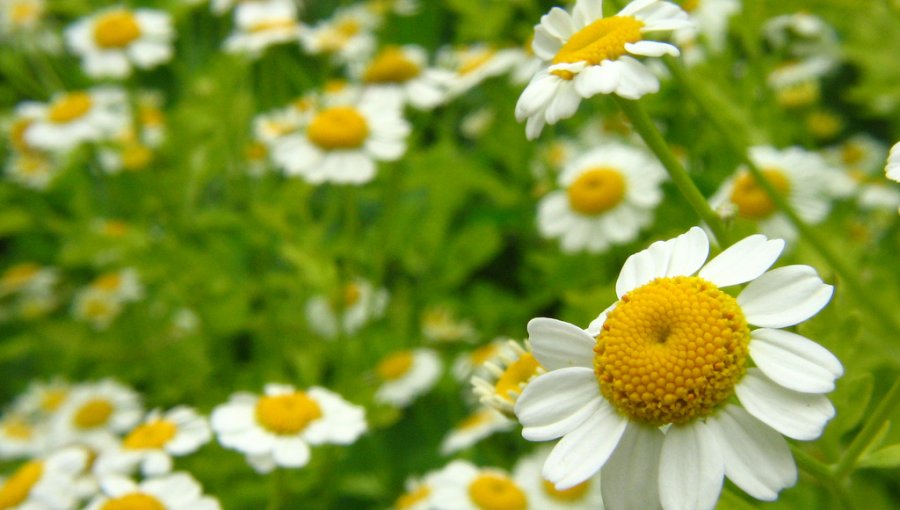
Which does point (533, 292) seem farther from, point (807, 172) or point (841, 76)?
point (841, 76)

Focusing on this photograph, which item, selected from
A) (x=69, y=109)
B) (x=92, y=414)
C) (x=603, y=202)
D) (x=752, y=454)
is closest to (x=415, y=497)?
(x=603, y=202)

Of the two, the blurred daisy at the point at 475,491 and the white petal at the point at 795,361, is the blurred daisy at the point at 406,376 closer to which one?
the blurred daisy at the point at 475,491

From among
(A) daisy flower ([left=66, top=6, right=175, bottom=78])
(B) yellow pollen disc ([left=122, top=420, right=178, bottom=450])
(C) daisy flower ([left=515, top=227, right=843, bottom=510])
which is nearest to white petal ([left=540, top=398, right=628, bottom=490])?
(C) daisy flower ([left=515, top=227, right=843, bottom=510])

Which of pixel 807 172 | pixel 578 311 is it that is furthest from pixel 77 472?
pixel 807 172

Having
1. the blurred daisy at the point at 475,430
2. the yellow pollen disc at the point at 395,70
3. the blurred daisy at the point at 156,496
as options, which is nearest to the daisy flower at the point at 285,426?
the blurred daisy at the point at 156,496

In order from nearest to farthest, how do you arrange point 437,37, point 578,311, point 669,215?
point 578,311, point 669,215, point 437,37

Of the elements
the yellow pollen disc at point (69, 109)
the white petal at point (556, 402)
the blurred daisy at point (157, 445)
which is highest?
the yellow pollen disc at point (69, 109)

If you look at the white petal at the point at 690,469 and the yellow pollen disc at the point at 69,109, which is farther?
the yellow pollen disc at the point at 69,109
